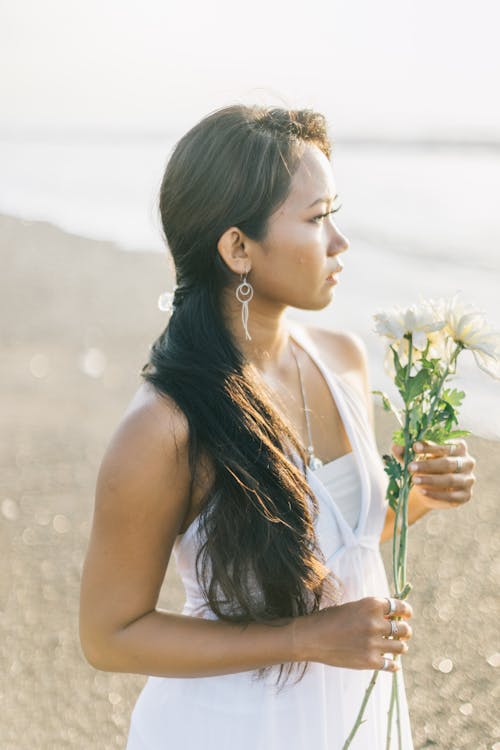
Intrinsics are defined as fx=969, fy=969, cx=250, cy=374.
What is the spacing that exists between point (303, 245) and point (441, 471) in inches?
22.2

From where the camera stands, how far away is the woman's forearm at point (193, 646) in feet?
6.33

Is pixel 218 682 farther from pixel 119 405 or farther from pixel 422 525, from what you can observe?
pixel 119 405

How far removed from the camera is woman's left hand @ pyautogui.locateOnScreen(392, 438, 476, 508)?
6.46 feet

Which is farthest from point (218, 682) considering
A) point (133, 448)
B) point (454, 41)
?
point (454, 41)

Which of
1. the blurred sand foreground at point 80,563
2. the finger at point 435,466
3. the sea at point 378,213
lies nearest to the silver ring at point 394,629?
the finger at point 435,466

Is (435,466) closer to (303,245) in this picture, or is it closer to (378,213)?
(303,245)

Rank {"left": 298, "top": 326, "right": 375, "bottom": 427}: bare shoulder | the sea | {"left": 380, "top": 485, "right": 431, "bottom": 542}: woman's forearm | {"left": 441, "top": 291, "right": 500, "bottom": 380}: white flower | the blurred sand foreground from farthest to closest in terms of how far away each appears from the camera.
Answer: the sea, the blurred sand foreground, {"left": 298, "top": 326, "right": 375, "bottom": 427}: bare shoulder, {"left": 380, "top": 485, "right": 431, "bottom": 542}: woman's forearm, {"left": 441, "top": 291, "right": 500, "bottom": 380}: white flower

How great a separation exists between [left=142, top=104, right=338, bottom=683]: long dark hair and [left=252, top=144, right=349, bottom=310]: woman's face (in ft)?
0.09

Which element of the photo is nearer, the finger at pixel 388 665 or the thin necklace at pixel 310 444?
the finger at pixel 388 665

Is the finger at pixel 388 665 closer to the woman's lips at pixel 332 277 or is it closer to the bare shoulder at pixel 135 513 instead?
the bare shoulder at pixel 135 513

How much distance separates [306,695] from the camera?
2.10m

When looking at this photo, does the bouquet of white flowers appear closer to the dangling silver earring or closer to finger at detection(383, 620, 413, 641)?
finger at detection(383, 620, 413, 641)

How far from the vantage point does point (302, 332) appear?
8.30 ft

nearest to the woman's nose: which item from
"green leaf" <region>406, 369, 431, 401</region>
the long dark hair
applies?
the long dark hair
